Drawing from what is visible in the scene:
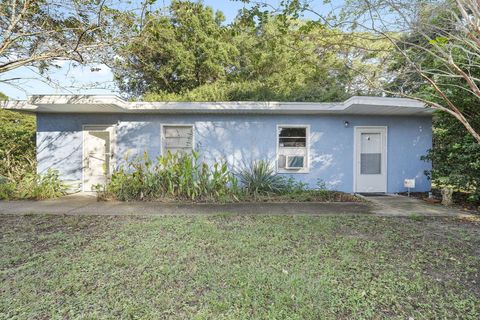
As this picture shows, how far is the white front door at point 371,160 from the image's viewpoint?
25.6 ft

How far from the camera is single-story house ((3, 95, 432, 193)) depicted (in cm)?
763

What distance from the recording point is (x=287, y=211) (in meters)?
5.42

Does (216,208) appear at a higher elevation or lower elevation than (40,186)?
lower

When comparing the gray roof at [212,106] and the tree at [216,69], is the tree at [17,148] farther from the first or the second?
the tree at [216,69]

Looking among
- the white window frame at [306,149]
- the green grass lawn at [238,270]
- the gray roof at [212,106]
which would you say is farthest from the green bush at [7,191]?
the white window frame at [306,149]

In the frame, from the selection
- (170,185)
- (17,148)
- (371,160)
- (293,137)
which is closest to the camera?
(170,185)

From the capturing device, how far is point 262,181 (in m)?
6.98

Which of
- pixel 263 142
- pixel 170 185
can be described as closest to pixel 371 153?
pixel 263 142

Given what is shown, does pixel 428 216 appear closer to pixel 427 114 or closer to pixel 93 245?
pixel 427 114

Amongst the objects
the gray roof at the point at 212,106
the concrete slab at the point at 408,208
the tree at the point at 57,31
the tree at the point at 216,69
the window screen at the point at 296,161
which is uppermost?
the tree at the point at 216,69

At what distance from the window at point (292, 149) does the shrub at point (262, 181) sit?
1.43ft

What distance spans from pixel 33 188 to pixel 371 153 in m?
9.41

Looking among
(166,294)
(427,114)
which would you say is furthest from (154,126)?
(427,114)

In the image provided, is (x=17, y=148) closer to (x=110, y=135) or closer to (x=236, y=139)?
(x=110, y=135)
